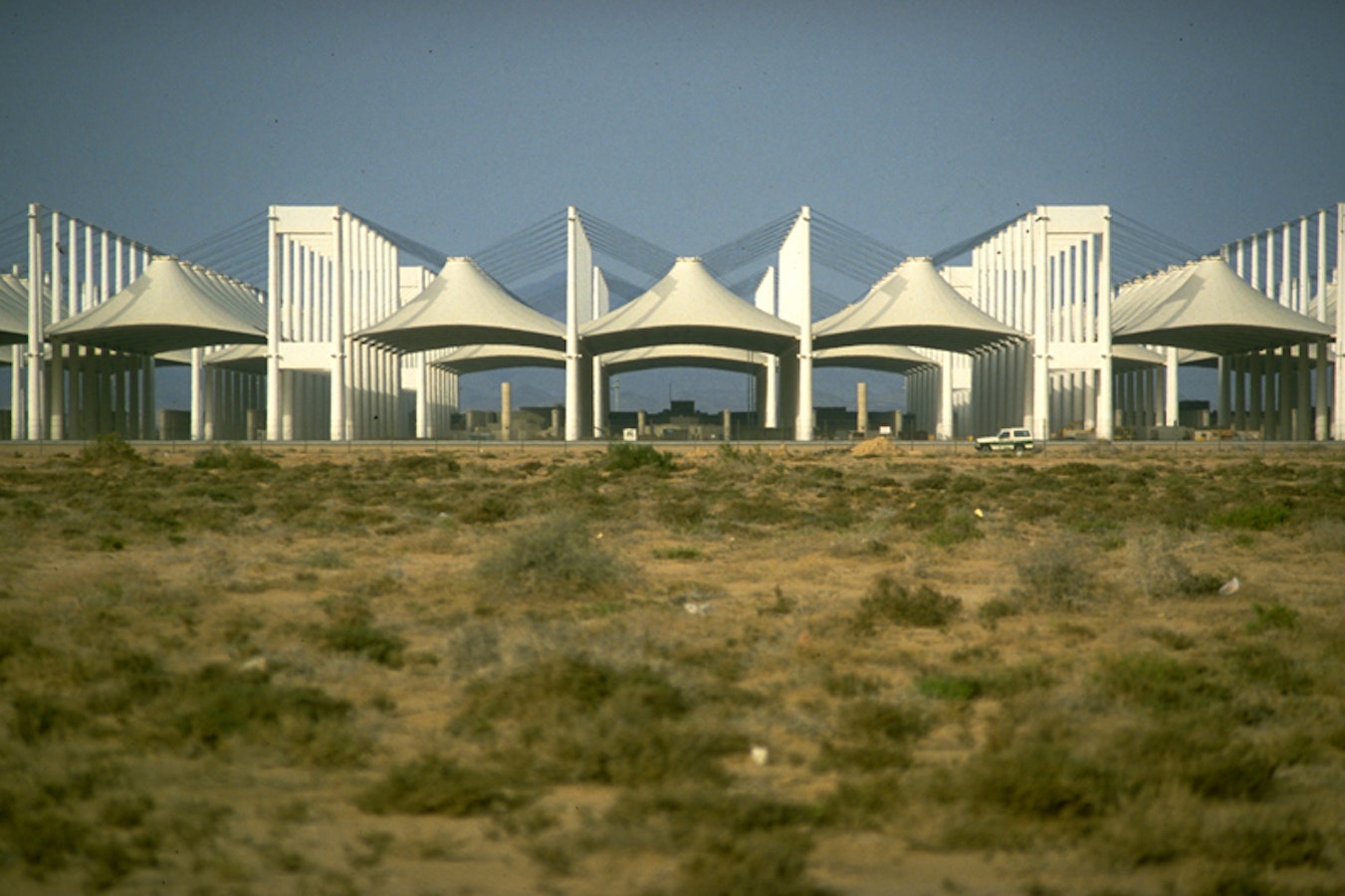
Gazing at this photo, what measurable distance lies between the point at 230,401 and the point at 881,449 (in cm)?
5505

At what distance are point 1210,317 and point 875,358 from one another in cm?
3125

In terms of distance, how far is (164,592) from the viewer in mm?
12422

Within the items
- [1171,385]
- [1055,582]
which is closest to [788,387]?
[1171,385]

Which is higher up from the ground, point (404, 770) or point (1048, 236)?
point (1048, 236)

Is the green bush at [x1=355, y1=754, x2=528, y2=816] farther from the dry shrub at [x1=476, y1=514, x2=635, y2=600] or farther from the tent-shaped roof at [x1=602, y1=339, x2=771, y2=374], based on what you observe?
the tent-shaped roof at [x1=602, y1=339, x2=771, y2=374]

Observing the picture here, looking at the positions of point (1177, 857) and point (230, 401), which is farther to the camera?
point (230, 401)

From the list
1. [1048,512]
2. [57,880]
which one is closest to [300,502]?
[1048,512]

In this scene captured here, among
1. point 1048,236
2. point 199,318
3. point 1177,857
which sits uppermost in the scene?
point 1048,236

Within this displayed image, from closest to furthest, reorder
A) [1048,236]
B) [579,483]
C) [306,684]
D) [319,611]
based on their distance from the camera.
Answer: [306,684] < [319,611] < [579,483] < [1048,236]

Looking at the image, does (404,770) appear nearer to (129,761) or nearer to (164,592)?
(129,761)

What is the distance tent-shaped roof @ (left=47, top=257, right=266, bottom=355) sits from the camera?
6244 cm

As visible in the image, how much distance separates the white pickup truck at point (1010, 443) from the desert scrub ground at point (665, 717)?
3331cm

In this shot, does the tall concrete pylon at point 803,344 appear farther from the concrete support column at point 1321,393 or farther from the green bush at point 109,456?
the green bush at point 109,456

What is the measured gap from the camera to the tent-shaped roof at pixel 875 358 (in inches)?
3403
